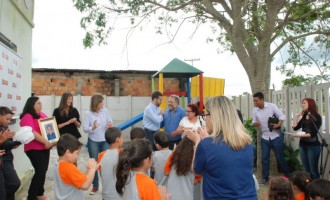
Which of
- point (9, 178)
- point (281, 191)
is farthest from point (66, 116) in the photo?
point (281, 191)

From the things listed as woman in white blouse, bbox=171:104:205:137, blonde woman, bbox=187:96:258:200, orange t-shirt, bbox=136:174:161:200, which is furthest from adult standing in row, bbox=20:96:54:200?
blonde woman, bbox=187:96:258:200

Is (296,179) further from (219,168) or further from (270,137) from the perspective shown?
(270,137)

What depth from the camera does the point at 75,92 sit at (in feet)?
53.2

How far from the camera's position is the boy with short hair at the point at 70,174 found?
3445mm

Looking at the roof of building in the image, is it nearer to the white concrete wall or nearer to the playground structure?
the playground structure

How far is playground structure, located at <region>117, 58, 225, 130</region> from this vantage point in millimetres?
12242

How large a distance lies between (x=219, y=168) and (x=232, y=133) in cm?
28

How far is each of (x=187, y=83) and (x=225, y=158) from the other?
35.5 feet

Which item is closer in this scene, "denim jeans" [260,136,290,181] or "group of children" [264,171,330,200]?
"group of children" [264,171,330,200]

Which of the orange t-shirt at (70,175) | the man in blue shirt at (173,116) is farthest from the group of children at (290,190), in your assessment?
the man in blue shirt at (173,116)

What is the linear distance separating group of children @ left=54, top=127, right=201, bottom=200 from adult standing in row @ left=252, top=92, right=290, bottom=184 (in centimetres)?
370

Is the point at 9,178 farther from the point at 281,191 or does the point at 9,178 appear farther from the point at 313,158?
the point at 313,158

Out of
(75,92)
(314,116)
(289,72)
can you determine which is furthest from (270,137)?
(75,92)

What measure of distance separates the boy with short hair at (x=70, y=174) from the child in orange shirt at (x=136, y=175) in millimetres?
538
